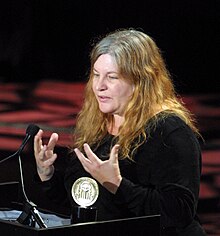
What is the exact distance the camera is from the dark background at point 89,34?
3.14m

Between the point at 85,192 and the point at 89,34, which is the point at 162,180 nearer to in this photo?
the point at 85,192

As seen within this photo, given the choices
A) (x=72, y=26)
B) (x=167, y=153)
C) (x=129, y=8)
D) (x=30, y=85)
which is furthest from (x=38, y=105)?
(x=167, y=153)

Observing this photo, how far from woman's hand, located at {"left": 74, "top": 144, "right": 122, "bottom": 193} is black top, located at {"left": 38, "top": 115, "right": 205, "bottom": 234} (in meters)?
0.05

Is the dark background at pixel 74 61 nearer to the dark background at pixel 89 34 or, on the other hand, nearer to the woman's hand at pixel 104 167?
the dark background at pixel 89 34

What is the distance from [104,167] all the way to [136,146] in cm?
24

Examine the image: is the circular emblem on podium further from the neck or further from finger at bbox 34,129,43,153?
the neck

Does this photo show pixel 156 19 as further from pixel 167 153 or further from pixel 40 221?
pixel 40 221

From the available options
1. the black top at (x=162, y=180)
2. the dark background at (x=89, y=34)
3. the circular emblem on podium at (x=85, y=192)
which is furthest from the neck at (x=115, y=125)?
the dark background at (x=89, y=34)

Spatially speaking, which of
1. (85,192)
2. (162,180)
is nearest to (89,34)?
(162,180)

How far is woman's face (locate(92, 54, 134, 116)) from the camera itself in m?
2.03

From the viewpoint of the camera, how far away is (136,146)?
2004mm

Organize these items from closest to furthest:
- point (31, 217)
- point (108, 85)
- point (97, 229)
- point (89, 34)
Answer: point (97, 229) → point (31, 217) → point (108, 85) → point (89, 34)

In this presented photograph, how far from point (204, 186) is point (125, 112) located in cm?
133

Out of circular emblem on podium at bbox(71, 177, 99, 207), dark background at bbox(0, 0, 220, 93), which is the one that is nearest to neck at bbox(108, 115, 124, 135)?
circular emblem on podium at bbox(71, 177, 99, 207)
